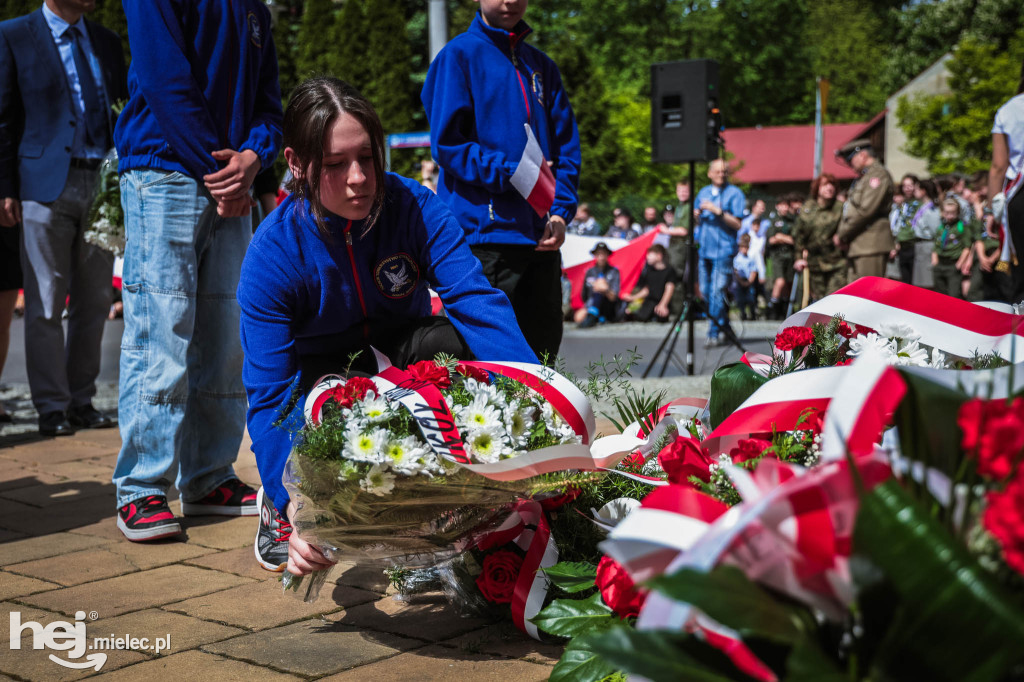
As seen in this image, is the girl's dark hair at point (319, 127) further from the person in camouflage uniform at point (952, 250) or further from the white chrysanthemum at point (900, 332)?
the person in camouflage uniform at point (952, 250)

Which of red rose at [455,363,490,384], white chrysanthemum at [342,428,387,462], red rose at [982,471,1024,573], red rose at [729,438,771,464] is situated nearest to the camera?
red rose at [982,471,1024,573]

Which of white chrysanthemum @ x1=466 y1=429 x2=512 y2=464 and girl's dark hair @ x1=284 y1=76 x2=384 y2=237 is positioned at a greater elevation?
girl's dark hair @ x1=284 y1=76 x2=384 y2=237

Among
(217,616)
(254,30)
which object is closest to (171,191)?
(254,30)

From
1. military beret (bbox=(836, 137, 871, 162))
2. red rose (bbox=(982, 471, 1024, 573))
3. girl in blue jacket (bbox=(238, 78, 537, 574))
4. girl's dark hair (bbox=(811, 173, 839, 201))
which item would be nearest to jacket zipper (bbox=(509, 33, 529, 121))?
girl in blue jacket (bbox=(238, 78, 537, 574))

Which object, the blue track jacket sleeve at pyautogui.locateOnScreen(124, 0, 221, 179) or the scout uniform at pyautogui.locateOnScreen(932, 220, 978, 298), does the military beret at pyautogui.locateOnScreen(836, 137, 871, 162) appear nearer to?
the scout uniform at pyautogui.locateOnScreen(932, 220, 978, 298)

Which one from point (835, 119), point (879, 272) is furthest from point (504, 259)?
point (835, 119)

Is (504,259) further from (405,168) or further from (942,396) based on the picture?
(405,168)

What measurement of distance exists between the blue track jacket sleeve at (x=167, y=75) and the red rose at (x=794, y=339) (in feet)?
6.67

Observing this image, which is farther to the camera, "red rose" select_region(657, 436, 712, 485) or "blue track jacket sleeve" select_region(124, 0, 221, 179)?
"blue track jacket sleeve" select_region(124, 0, 221, 179)

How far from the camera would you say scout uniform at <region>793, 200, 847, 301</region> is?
11.5 meters

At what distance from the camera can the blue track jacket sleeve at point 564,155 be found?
4031 mm

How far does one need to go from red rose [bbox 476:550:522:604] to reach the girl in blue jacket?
47 cm

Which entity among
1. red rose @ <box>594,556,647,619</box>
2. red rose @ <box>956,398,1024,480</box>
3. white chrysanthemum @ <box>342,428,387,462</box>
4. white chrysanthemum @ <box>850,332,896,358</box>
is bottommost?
red rose @ <box>594,556,647,619</box>

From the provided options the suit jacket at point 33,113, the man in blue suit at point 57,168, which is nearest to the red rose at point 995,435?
the man in blue suit at point 57,168
